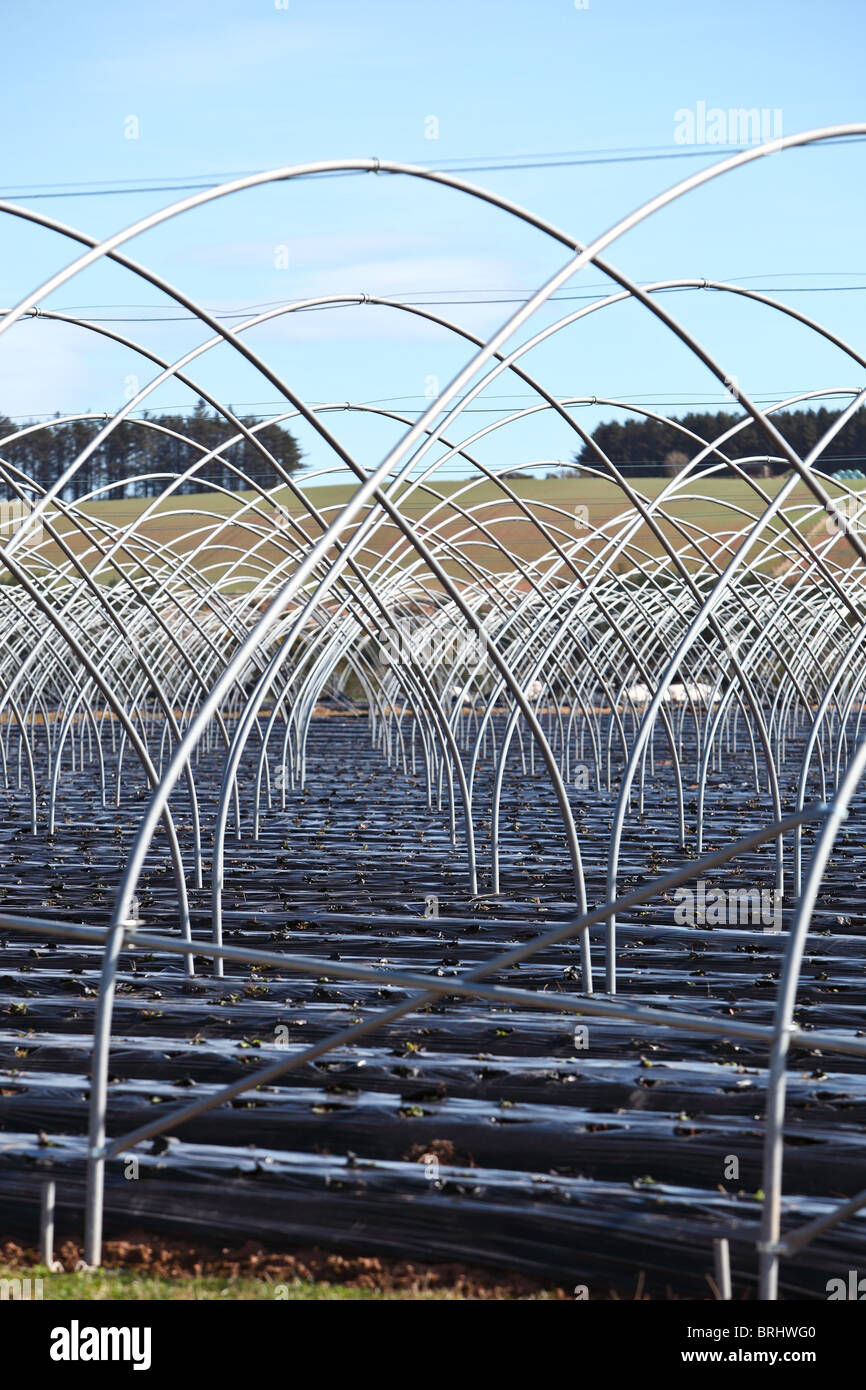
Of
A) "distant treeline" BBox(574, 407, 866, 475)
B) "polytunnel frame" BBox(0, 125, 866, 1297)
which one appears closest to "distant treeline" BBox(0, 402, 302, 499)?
"distant treeline" BBox(574, 407, 866, 475)

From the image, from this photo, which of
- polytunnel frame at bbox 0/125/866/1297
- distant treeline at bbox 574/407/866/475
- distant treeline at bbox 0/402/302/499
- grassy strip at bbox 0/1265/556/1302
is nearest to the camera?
polytunnel frame at bbox 0/125/866/1297

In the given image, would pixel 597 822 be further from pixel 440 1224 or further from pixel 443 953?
pixel 440 1224

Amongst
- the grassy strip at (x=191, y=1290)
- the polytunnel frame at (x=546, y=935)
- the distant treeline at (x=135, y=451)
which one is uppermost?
the distant treeline at (x=135, y=451)

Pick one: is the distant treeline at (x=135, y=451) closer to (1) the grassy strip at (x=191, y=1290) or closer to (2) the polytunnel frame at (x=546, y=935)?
(2) the polytunnel frame at (x=546, y=935)

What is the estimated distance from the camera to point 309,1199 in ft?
16.5

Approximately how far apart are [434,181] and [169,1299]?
500 centimetres

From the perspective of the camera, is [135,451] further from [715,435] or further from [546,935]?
[546,935]

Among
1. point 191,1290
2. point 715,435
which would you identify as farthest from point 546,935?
point 715,435

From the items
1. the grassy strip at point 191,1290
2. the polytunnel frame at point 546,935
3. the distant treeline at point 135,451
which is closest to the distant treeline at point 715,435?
the distant treeline at point 135,451

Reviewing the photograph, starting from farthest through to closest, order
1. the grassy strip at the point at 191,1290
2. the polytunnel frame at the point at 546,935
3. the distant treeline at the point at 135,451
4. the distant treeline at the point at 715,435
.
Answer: the distant treeline at the point at 715,435 → the distant treeline at the point at 135,451 → the grassy strip at the point at 191,1290 → the polytunnel frame at the point at 546,935

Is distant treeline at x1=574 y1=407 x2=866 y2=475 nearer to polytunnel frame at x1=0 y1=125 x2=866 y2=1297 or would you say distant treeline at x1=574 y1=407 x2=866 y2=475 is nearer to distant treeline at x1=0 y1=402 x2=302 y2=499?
distant treeline at x1=0 y1=402 x2=302 y2=499

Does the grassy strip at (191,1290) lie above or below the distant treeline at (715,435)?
below

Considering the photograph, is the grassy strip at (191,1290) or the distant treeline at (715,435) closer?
the grassy strip at (191,1290)

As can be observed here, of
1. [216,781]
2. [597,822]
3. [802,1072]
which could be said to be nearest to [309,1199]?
[802,1072]
